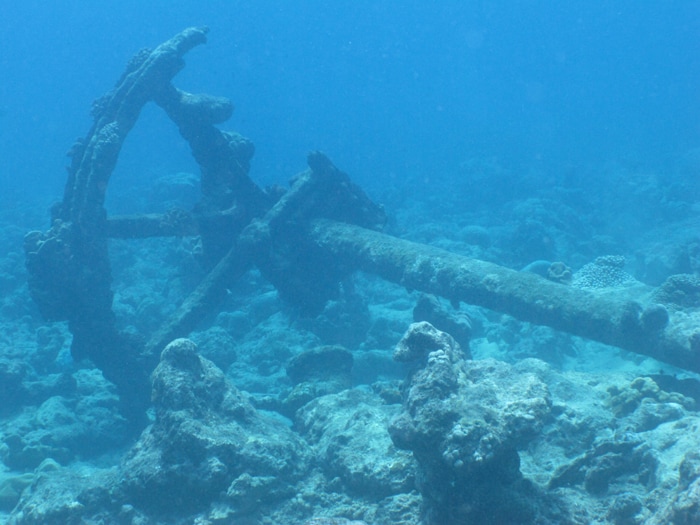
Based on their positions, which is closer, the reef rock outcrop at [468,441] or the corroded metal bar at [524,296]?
the reef rock outcrop at [468,441]

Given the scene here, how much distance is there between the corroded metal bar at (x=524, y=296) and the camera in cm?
729

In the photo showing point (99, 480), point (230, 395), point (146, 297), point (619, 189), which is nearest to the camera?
point (99, 480)

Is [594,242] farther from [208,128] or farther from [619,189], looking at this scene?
[208,128]

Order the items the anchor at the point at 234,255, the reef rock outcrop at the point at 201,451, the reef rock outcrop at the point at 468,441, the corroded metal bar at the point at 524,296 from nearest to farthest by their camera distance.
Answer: the reef rock outcrop at the point at 468,441
the reef rock outcrop at the point at 201,451
the corroded metal bar at the point at 524,296
the anchor at the point at 234,255

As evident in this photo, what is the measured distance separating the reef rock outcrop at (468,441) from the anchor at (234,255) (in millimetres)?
3685

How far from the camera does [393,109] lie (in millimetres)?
135000

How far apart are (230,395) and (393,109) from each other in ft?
450

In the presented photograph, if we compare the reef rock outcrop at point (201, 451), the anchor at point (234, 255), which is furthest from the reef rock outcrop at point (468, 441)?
the anchor at point (234, 255)

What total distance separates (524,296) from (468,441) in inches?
196

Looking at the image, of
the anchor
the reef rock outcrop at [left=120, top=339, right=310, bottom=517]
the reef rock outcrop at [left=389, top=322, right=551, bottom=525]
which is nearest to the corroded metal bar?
the anchor

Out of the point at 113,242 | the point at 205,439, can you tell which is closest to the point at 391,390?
the point at 205,439

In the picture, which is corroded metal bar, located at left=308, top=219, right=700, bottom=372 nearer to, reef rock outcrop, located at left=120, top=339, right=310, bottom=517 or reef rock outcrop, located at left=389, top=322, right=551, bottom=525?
reef rock outcrop, located at left=389, top=322, right=551, bottom=525

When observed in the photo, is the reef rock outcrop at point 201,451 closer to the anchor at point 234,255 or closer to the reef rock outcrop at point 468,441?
the reef rock outcrop at point 468,441

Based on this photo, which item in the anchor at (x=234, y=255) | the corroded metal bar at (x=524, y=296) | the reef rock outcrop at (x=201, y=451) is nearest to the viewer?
the reef rock outcrop at (x=201, y=451)
